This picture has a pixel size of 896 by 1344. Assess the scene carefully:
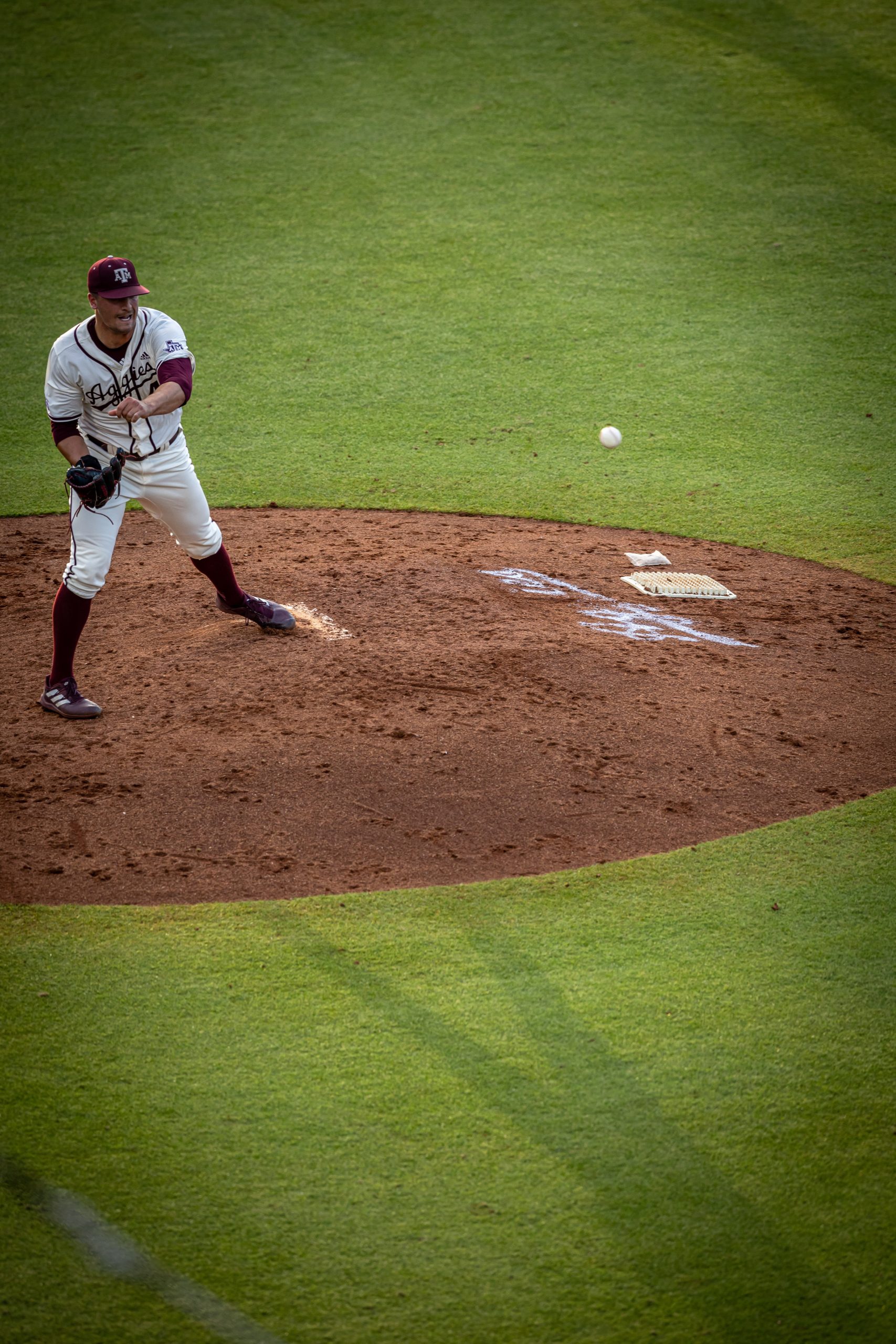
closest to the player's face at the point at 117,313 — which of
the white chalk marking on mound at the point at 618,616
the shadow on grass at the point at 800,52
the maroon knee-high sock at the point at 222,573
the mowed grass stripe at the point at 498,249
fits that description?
the maroon knee-high sock at the point at 222,573

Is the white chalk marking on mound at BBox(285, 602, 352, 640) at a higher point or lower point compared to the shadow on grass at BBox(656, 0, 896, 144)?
lower

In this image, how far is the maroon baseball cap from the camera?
473cm

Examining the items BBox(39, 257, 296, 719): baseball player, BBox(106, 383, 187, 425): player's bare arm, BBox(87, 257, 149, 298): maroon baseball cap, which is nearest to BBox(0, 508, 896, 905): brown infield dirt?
BBox(39, 257, 296, 719): baseball player

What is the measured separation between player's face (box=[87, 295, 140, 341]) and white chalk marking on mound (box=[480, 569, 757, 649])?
7.88ft

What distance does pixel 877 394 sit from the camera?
9.06 metres

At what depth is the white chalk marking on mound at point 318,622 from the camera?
572 cm

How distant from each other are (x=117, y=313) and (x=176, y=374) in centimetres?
35

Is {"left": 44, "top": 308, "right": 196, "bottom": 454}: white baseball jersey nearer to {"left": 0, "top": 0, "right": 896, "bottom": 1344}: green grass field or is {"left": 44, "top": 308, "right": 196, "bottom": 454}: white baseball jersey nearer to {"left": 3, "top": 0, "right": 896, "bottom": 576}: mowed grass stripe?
{"left": 0, "top": 0, "right": 896, "bottom": 1344}: green grass field

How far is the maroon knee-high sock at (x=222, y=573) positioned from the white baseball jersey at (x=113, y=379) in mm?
614

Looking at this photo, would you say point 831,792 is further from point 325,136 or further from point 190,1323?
point 325,136

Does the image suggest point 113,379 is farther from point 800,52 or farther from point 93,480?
point 800,52

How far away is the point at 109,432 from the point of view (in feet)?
17.1

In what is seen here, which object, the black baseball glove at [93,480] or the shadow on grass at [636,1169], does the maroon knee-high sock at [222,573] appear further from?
the shadow on grass at [636,1169]

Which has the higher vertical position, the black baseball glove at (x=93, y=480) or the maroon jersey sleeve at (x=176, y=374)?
the maroon jersey sleeve at (x=176, y=374)
